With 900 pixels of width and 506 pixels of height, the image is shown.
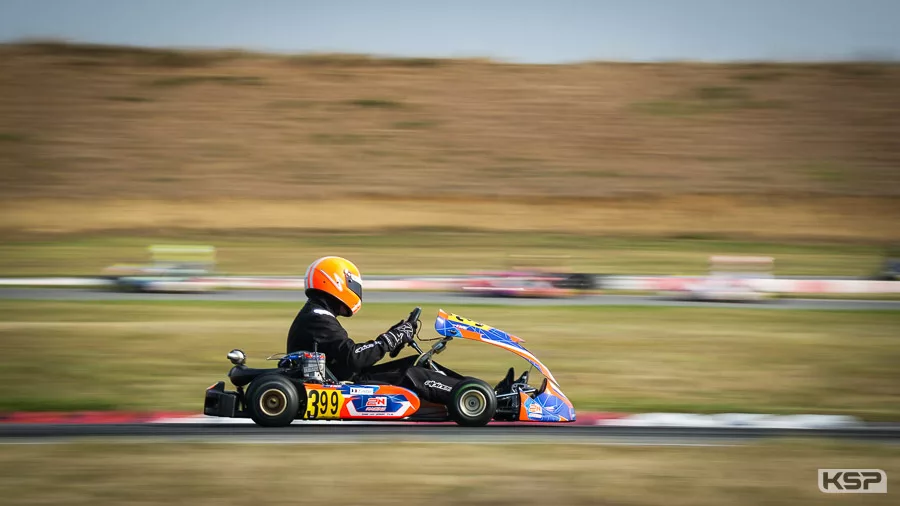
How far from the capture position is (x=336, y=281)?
6848 millimetres

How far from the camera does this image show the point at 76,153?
104 ft

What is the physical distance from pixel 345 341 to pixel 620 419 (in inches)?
92.2

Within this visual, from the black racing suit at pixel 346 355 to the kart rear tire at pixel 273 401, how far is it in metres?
0.31

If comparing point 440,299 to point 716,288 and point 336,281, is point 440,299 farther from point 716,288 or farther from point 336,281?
point 336,281

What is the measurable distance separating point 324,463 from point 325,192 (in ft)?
78.4

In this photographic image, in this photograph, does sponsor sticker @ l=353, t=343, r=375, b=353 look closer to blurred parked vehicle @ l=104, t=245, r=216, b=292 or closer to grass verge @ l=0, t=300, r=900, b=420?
grass verge @ l=0, t=300, r=900, b=420

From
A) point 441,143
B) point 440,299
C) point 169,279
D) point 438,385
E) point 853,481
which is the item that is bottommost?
point 853,481

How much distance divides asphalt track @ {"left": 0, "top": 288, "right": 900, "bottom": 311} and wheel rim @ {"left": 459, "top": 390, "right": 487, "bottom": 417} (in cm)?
864

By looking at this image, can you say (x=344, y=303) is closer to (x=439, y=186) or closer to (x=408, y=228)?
(x=408, y=228)

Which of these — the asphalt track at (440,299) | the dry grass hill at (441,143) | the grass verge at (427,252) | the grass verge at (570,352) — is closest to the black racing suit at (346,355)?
the grass verge at (570,352)

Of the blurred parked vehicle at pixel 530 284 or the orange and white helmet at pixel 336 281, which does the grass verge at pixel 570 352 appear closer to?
the blurred parked vehicle at pixel 530 284

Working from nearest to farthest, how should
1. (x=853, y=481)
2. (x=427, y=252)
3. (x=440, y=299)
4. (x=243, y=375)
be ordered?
(x=853, y=481) → (x=243, y=375) → (x=440, y=299) → (x=427, y=252)

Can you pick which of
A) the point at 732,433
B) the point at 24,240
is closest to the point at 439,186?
the point at 24,240

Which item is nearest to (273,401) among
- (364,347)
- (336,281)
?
(364,347)
